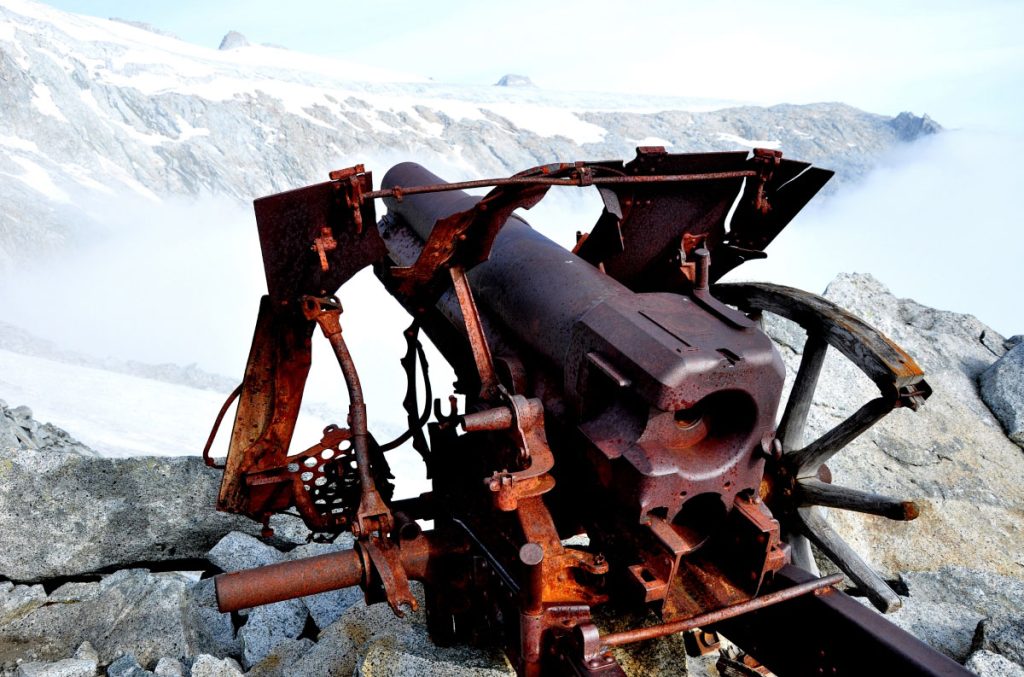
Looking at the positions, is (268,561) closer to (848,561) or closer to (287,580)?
(287,580)

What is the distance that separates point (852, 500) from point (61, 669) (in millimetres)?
3538

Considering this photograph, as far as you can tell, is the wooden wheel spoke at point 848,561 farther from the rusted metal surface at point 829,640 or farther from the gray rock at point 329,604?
the gray rock at point 329,604

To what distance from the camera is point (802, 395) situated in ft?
12.6

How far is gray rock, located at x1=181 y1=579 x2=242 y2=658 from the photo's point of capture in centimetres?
404

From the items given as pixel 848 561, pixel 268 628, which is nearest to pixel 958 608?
pixel 848 561

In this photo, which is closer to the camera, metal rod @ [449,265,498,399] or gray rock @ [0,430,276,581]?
metal rod @ [449,265,498,399]

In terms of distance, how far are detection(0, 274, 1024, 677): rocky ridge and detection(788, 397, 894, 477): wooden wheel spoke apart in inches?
40.3

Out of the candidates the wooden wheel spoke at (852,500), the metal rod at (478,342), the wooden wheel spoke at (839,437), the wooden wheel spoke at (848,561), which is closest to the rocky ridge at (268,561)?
the wooden wheel spoke at (848,561)

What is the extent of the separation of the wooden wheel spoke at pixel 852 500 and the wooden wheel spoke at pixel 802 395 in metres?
0.31

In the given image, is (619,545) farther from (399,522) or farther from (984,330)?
(984,330)

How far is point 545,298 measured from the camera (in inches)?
112

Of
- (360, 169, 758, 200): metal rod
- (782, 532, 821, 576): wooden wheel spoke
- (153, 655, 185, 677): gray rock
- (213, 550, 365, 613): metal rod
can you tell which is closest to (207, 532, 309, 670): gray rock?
(153, 655, 185, 677): gray rock

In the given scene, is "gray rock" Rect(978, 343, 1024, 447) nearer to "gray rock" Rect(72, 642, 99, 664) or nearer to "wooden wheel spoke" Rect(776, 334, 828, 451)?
"wooden wheel spoke" Rect(776, 334, 828, 451)

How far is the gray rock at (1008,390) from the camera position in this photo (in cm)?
620
